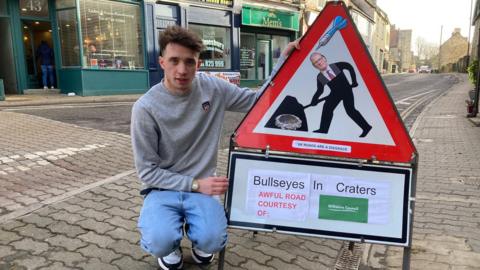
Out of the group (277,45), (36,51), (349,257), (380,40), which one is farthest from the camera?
(380,40)

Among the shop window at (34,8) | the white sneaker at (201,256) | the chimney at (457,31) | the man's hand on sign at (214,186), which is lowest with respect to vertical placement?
the white sneaker at (201,256)

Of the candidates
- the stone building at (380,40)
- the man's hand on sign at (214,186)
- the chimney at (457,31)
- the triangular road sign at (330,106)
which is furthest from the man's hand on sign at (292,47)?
the chimney at (457,31)

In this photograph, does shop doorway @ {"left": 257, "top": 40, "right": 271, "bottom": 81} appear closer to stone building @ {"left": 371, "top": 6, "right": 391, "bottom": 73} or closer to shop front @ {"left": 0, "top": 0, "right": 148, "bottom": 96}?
shop front @ {"left": 0, "top": 0, "right": 148, "bottom": 96}

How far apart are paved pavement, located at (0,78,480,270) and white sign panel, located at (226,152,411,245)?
1.78 ft

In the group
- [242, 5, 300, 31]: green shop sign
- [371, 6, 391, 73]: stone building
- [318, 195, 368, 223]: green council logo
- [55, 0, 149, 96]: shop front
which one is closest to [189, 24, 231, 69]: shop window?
[242, 5, 300, 31]: green shop sign

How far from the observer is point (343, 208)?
105 inches

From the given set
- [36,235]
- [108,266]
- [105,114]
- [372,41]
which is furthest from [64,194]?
[372,41]

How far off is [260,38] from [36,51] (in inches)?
476

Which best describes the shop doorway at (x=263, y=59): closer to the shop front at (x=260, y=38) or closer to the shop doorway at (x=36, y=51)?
the shop front at (x=260, y=38)

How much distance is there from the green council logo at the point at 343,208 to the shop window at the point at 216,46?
17541mm

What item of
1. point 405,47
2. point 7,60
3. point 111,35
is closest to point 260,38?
point 111,35

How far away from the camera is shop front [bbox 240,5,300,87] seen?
73.6ft

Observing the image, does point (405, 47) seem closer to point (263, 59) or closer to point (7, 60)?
point (263, 59)

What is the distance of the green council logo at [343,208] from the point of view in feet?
8.68
